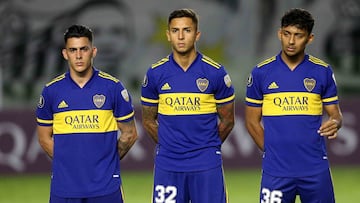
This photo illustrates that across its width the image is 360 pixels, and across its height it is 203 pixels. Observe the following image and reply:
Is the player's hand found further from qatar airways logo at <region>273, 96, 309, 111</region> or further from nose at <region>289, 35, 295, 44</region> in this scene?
nose at <region>289, 35, 295, 44</region>

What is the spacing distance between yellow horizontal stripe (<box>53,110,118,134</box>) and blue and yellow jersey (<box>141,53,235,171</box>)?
0.63m

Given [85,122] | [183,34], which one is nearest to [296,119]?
[183,34]

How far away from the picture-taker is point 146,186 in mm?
14359

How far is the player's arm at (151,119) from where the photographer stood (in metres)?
9.36

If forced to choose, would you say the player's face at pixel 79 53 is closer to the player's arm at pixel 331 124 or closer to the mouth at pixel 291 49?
the mouth at pixel 291 49

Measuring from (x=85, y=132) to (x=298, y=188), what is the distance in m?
1.82

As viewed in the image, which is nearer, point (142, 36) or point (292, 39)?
point (292, 39)

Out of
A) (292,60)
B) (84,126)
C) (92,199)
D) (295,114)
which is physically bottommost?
(92,199)

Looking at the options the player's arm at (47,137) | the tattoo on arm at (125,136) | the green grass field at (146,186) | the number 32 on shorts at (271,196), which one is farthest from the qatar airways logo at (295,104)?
the green grass field at (146,186)

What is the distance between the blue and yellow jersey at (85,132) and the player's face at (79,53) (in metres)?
0.15

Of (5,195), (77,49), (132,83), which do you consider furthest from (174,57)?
(132,83)

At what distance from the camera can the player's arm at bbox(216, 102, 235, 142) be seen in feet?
30.4

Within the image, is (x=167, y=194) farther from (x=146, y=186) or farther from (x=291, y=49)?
(x=146, y=186)

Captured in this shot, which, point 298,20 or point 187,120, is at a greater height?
point 298,20
